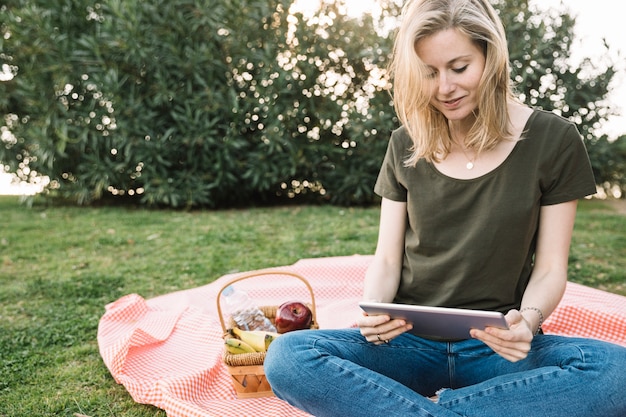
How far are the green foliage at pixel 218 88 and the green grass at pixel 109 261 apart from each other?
1.83ft

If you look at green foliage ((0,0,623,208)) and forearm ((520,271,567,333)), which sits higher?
green foliage ((0,0,623,208))

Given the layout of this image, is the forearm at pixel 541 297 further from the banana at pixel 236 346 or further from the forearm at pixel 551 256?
the banana at pixel 236 346

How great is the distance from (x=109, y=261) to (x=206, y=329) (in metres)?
2.04

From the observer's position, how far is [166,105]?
6.97 meters

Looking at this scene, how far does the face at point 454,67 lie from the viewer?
201 cm

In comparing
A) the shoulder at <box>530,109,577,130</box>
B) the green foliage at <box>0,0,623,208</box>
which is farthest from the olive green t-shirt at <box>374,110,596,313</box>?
the green foliage at <box>0,0,623,208</box>

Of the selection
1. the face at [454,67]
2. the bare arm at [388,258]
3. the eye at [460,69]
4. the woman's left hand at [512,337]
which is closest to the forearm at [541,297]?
the woman's left hand at [512,337]

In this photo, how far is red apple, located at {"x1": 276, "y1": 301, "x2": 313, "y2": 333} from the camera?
251 centimetres

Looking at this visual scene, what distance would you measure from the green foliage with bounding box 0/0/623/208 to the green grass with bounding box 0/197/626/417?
557 millimetres

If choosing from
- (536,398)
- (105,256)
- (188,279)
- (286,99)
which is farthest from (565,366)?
(286,99)

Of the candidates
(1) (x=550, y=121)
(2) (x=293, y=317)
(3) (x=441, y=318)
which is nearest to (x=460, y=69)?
(1) (x=550, y=121)

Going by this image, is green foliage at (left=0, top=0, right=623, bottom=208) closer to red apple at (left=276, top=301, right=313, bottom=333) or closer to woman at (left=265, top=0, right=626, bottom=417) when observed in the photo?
red apple at (left=276, top=301, right=313, bottom=333)

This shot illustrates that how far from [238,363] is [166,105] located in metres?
5.22

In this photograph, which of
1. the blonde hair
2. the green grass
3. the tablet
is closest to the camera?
the tablet
